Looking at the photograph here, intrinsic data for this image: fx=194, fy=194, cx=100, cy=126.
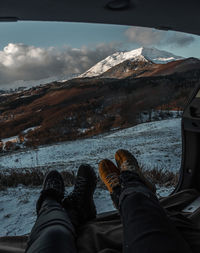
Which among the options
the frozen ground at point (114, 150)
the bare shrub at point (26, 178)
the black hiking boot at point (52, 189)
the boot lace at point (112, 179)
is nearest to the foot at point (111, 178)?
the boot lace at point (112, 179)

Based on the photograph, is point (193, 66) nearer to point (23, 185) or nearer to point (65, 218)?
point (65, 218)

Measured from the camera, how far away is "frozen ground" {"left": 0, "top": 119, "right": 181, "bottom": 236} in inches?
55.1

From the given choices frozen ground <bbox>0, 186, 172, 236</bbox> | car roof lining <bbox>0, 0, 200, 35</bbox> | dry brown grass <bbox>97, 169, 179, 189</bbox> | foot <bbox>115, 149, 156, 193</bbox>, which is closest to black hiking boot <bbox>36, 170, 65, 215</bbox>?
frozen ground <bbox>0, 186, 172, 236</bbox>

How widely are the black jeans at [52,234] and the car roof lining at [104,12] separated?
0.99m

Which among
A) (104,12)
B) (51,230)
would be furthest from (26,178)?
(104,12)

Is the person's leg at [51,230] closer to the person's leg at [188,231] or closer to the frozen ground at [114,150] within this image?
the person's leg at [188,231]

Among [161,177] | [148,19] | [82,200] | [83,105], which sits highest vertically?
[148,19]

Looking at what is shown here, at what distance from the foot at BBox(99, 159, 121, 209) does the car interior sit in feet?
0.66

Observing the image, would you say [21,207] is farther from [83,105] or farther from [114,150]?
[114,150]

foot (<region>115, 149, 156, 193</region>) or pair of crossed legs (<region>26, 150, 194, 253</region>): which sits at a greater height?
foot (<region>115, 149, 156, 193</region>)

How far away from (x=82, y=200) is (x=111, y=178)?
0.78ft

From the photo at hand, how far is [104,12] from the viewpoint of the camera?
1.07 meters

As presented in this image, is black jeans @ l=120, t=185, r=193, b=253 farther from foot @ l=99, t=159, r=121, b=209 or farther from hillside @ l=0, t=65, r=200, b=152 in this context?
hillside @ l=0, t=65, r=200, b=152

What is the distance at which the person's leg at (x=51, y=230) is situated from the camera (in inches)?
26.0
